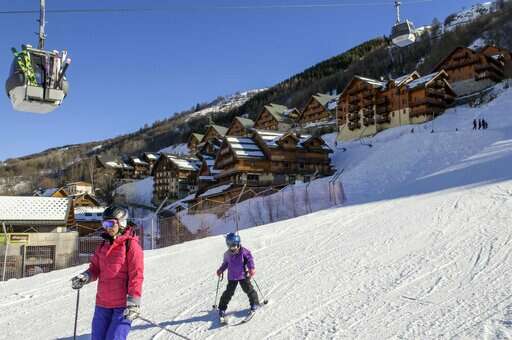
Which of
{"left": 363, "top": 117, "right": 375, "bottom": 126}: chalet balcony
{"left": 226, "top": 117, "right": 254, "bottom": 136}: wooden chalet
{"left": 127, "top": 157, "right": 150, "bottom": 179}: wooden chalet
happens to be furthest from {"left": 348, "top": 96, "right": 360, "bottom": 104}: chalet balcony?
{"left": 127, "top": 157, "right": 150, "bottom": 179}: wooden chalet

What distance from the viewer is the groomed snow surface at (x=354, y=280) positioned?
6359mm

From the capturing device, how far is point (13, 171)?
138 m

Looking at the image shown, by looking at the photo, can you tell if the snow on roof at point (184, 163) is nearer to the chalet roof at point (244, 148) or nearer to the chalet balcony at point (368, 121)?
the chalet roof at point (244, 148)

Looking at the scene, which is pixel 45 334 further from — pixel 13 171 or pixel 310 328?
pixel 13 171

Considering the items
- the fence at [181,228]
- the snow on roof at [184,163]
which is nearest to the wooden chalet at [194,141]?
the snow on roof at [184,163]

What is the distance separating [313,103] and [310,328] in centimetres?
6797

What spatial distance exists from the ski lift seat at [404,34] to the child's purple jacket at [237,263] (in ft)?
30.0

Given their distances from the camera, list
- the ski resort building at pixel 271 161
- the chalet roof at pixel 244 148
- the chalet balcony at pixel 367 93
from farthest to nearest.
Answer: the chalet balcony at pixel 367 93 < the chalet roof at pixel 244 148 < the ski resort building at pixel 271 161

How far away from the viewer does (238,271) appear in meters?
7.67

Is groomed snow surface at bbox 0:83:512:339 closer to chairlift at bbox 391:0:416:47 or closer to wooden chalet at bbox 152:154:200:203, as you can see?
chairlift at bbox 391:0:416:47

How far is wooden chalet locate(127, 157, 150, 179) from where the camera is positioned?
87125 mm

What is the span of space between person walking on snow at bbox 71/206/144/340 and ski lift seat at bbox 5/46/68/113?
408 centimetres

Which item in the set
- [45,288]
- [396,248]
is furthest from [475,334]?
[45,288]

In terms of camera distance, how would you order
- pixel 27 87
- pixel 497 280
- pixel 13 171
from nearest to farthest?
pixel 497 280, pixel 27 87, pixel 13 171
